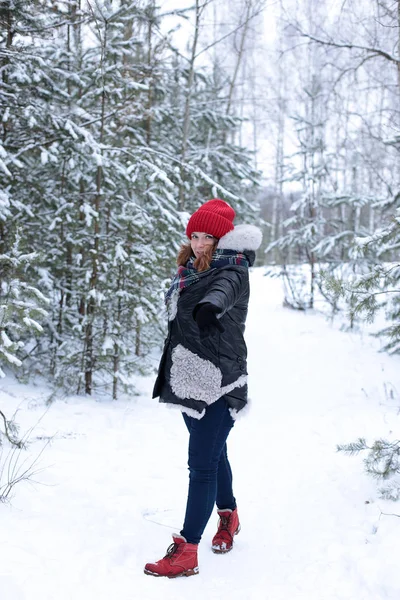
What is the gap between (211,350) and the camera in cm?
270

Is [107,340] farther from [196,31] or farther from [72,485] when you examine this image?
[196,31]

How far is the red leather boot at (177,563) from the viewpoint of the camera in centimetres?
275

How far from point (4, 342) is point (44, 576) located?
189 cm

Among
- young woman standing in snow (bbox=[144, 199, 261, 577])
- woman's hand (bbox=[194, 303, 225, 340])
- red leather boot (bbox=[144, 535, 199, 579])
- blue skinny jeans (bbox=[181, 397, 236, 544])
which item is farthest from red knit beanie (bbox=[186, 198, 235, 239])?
red leather boot (bbox=[144, 535, 199, 579])

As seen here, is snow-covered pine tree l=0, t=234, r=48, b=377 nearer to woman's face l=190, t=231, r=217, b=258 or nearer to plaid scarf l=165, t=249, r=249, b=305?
plaid scarf l=165, t=249, r=249, b=305

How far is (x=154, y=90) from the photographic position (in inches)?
384

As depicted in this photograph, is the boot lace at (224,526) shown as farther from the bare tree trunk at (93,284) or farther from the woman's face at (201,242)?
the bare tree trunk at (93,284)

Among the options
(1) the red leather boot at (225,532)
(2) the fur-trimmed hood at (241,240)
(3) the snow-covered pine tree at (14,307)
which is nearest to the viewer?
(2) the fur-trimmed hood at (241,240)

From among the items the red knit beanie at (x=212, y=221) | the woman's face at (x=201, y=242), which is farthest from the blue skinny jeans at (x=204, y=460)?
the red knit beanie at (x=212, y=221)

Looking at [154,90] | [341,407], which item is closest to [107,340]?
[341,407]

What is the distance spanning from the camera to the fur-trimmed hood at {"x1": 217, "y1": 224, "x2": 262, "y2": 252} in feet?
9.08

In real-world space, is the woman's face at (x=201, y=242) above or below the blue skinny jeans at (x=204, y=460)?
above

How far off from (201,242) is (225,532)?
187 centimetres

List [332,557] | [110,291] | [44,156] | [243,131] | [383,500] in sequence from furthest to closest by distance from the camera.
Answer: [243,131] < [110,291] < [44,156] < [383,500] < [332,557]
